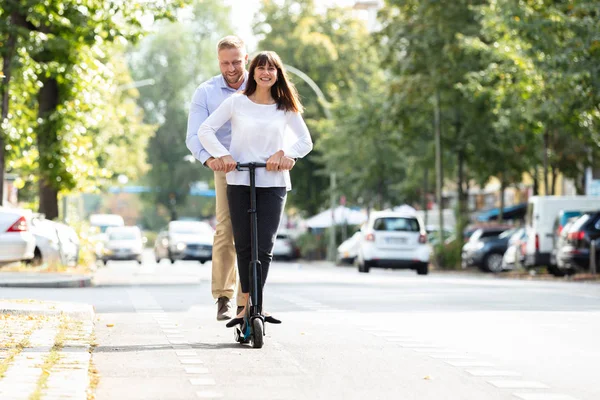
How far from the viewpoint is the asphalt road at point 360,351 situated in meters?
8.11

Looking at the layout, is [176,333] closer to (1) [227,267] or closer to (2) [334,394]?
(1) [227,267]

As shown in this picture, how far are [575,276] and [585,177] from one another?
2273 cm

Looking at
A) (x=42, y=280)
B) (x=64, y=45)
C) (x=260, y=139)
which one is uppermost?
(x=64, y=45)

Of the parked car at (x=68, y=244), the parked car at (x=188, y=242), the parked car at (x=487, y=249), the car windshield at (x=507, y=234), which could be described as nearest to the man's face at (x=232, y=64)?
the parked car at (x=68, y=244)

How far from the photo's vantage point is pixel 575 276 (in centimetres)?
3225

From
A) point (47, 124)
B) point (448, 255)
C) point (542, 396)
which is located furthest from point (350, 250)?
point (542, 396)

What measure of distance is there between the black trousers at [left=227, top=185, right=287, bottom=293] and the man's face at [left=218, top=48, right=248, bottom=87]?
0.96 m

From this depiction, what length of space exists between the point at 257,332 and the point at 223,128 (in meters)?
1.61

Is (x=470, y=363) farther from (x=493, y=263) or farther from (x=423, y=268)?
(x=493, y=263)

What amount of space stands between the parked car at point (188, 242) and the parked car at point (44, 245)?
2000 cm

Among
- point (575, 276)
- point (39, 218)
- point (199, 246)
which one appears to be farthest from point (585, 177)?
point (39, 218)

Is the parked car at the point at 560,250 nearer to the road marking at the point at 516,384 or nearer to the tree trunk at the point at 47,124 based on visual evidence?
the tree trunk at the point at 47,124

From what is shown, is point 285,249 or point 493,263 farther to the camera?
point 285,249

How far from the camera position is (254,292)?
10344mm
